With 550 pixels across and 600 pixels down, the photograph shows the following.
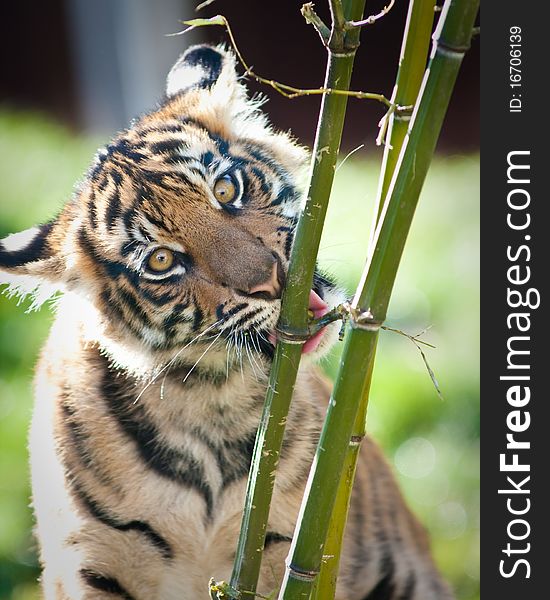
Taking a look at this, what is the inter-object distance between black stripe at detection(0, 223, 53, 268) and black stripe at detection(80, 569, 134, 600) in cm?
48

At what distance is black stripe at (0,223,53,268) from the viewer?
3.38 ft

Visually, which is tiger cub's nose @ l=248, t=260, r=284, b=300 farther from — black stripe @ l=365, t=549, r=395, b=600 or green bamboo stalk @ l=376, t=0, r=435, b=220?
black stripe @ l=365, t=549, r=395, b=600

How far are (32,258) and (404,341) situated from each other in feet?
2.14

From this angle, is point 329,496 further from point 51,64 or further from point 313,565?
point 51,64

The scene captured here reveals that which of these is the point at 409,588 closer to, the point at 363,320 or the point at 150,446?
the point at 150,446

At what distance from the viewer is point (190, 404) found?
1189mm

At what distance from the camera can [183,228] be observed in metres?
1.03

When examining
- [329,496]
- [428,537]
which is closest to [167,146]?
[329,496]

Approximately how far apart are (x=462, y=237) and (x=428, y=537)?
538 mm

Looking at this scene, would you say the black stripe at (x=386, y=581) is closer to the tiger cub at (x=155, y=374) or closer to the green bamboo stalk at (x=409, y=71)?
the tiger cub at (x=155, y=374)

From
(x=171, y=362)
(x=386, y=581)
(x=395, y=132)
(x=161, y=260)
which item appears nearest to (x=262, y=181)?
(x=161, y=260)

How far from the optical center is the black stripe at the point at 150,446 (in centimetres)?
119

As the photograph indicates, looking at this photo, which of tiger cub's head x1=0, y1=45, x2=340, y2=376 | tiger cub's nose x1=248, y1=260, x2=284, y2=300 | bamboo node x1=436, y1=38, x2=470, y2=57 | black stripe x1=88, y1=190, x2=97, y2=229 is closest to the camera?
bamboo node x1=436, y1=38, x2=470, y2=57

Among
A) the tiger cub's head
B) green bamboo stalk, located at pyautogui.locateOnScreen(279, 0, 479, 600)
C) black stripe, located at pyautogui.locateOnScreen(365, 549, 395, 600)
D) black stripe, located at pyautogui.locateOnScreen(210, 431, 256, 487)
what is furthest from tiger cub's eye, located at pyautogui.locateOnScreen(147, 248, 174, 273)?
black stripe, located at pyautogui.locateOnScreen(365, 549, 395, 600)
